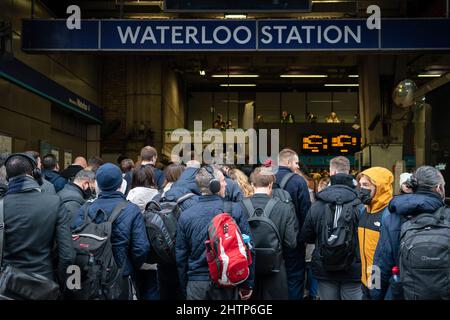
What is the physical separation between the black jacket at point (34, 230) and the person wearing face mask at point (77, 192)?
124 centimetres

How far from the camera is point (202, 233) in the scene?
435 centimetres

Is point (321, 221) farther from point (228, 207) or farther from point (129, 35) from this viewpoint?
point (129, 35)

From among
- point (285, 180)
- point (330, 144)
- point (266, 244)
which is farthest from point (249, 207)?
point (330, 144)

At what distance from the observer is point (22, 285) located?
3863mm

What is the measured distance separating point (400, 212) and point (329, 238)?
1.17m

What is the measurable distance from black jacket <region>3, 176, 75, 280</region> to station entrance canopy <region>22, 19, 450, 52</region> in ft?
13.0

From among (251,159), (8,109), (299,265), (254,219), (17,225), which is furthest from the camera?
(251,159)

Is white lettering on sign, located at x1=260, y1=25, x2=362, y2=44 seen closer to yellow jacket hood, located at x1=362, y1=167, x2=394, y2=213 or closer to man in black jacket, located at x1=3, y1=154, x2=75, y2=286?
yellow jacket hood, located at x1=362, y1=167, x2=394, y2=213

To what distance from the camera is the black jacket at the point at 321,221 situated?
4988 mm

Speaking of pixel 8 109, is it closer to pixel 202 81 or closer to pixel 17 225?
pixel 17 225

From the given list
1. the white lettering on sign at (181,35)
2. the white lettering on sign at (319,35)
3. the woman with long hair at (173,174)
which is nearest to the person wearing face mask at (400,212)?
the woman with long hair at (173,174)

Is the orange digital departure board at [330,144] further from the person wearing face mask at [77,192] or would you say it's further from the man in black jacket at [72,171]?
the person wearing face mask at [77,192]

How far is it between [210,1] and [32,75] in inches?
148

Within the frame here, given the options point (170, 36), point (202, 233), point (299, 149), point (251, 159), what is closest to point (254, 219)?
point (202, 233)
